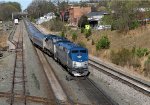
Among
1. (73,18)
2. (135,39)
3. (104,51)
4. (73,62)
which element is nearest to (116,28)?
(135,39)

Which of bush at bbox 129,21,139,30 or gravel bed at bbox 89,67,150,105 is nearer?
gravel bed at bbox 89,67,150,105

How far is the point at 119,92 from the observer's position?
69.4 feet

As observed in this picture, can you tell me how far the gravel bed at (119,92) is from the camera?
739 inches

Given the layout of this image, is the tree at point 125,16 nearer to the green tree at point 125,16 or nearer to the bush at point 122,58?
the green tree at point 125,16

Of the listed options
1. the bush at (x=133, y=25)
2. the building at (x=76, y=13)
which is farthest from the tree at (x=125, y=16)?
the building at (x=76, y=13)

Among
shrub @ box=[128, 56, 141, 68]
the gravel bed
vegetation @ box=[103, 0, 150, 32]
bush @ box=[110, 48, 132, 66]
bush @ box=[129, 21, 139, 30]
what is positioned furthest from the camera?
vegetation @ box=[103, 0, 150, 32]

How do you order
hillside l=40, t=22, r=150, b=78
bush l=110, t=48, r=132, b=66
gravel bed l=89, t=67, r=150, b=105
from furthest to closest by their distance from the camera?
1. hillside l=40, t=22, r=150, b=78
2. bush l=110, t=48, r=132, b=66
3. gravel bed l=89, t=67, r=150, b=105

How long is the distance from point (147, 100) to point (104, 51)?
22.7 meters

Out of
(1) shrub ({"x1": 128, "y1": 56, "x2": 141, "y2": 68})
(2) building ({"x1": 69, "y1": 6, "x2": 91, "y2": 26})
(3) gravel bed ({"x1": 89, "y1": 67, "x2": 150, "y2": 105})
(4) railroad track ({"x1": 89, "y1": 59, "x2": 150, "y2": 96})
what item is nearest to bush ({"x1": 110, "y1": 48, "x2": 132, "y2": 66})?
(1) shrub ({"x1": 128, "y1": 56, "x2": 141, "y2": 68})

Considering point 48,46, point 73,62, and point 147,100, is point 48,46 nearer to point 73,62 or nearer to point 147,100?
point 73,62

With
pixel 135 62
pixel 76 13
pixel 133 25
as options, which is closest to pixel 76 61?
pixel 135 62

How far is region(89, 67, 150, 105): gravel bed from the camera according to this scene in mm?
18778

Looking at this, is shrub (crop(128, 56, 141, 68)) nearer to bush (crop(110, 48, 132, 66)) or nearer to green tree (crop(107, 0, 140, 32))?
bush (crop(110, 48, 132, 66))

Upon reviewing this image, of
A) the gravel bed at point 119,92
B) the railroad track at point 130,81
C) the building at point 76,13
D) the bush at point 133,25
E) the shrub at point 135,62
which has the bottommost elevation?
the gravel bed at point 119,92
